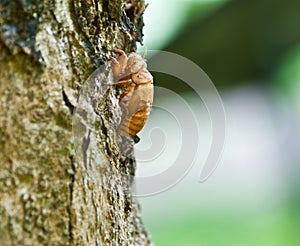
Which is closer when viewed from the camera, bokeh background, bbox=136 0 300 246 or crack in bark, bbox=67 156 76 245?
crack in bark, bbox=67 156 76 245

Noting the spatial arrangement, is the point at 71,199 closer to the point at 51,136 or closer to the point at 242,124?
the point at 51,136

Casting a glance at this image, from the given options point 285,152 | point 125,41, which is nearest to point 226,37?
point 285,152

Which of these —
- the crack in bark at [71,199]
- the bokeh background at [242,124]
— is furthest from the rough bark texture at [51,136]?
the bokeh background at [242,124]

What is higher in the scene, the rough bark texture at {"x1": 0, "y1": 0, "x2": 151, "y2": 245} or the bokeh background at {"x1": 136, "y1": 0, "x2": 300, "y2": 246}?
the bokeh background at {"x1": 136, "y1": 0, "x2": 300, "y2": 246}

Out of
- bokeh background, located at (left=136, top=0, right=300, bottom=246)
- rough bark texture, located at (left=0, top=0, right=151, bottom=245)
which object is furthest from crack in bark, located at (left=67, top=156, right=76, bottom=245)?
bokeh background, located at (left=136, top=0, right=300, bottom=246)

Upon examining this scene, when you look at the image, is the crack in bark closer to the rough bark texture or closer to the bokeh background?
the rough bark texture

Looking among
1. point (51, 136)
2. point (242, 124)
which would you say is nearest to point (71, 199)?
point (51, 136)
